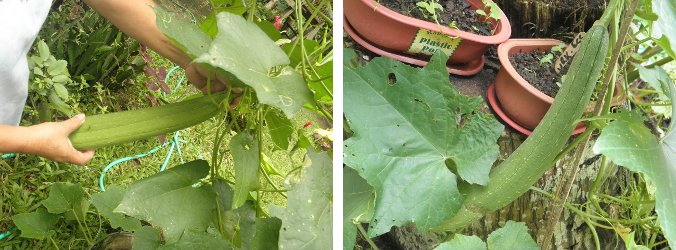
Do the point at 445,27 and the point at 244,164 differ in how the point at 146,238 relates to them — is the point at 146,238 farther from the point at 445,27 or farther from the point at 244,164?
the point at 445,27

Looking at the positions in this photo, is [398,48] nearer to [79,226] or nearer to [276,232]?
[276,232]

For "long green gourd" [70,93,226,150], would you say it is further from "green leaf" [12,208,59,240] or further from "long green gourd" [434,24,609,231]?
"green leaf" [12,208,59,240]

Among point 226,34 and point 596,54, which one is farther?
point 596,54

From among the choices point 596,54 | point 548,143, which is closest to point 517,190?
point 548,143

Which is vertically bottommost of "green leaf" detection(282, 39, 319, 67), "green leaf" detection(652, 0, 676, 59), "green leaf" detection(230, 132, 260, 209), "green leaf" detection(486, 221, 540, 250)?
"green leaf" detection(486, 221, 540, 250)

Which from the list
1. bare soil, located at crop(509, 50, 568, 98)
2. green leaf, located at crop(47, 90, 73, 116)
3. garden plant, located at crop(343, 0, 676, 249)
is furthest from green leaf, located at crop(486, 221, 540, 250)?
green leaf, located at crop(47, 90, 73, 116)
